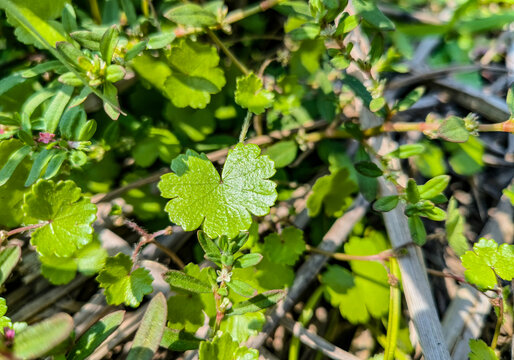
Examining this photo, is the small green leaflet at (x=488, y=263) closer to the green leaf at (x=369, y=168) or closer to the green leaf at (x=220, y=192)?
the green leaf at (x=369, y=168)

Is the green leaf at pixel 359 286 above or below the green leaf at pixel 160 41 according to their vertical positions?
below

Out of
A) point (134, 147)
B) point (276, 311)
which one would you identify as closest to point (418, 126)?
point (276, 311)

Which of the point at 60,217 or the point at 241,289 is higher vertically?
the point at 60,217

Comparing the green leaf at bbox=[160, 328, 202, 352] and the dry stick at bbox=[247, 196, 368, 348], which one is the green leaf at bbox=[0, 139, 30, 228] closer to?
the green leaf at bbox=[160, 328, 202, 352]

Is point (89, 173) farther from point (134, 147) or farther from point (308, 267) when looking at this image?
point (308, 267)

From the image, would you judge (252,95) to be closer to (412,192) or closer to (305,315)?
(412,192)

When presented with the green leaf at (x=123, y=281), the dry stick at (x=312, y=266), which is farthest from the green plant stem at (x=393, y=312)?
the green leaf at (x=123, y=281)

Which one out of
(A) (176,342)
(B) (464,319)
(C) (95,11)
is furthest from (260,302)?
(C) (95,11)
